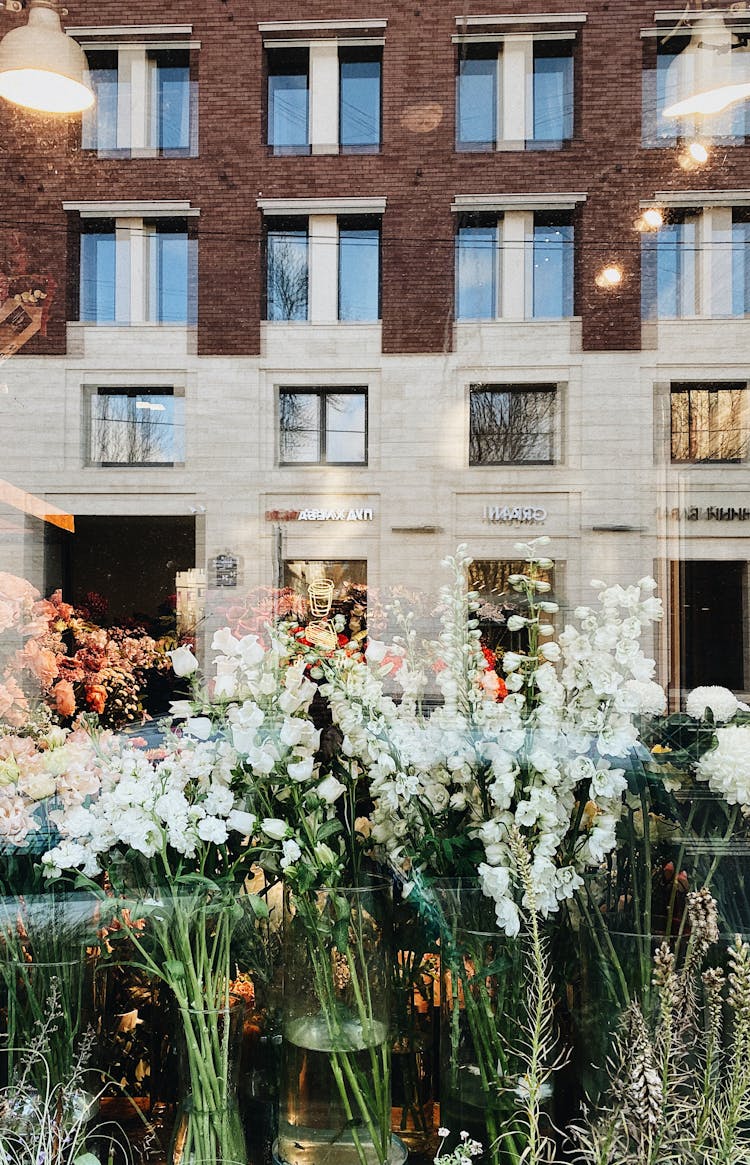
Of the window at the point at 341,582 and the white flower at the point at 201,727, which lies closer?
the white flower at the point at 201,727

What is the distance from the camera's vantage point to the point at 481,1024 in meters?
1.05

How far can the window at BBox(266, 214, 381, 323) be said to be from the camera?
5.58 ft

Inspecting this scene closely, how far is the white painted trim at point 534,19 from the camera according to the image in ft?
5.50

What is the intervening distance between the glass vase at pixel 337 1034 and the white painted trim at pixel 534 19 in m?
1.61

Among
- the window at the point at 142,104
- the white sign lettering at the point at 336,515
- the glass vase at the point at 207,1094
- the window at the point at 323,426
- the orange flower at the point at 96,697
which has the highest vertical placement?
the window at the point at 142,104

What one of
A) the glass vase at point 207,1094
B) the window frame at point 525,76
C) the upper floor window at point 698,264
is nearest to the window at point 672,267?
the upper floor window at point 698,264

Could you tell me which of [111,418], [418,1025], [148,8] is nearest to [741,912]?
[418,1025]

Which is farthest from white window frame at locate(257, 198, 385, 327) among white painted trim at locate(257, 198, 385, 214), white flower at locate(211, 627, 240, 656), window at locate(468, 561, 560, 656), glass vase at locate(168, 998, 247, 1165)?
glass vase at locate(168, 998, 247, 1165)

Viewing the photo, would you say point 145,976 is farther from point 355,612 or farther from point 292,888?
point 355,612

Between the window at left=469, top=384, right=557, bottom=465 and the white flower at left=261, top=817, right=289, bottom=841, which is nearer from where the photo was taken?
the white flower at left=261, top=817, right=289, bottom=841

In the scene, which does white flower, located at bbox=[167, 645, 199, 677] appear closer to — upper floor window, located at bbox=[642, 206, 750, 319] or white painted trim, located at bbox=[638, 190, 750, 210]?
upper floor window, located at bbox=[642, 206, 750, 319]

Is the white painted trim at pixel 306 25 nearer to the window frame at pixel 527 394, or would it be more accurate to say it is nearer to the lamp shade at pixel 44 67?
the lamp shade at pixel 44 67

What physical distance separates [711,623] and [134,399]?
1.22 m

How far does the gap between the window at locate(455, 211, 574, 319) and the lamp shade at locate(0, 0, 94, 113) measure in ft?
2.69
